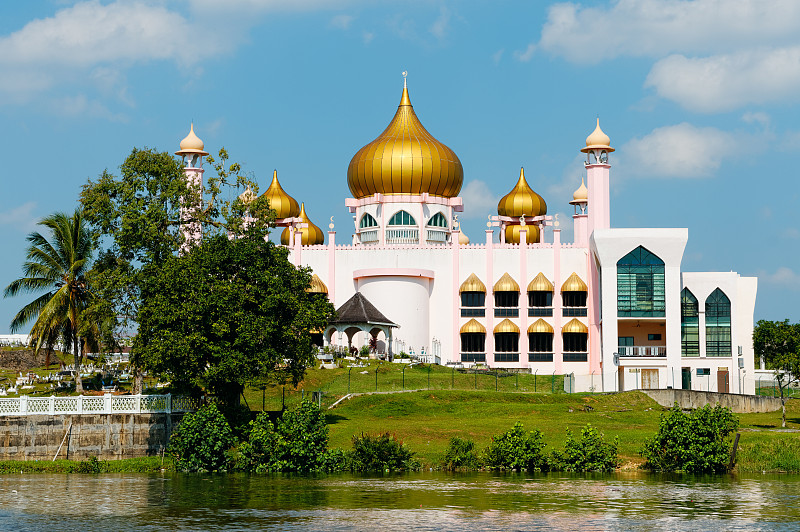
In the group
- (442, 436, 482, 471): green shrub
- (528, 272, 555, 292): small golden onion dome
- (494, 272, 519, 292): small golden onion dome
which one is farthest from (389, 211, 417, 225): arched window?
(442, 436, 482, 471): green shrub

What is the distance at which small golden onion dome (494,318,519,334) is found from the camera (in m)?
67.6

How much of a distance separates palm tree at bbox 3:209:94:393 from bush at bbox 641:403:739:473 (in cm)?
2522

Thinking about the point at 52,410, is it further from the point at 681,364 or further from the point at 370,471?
the point at 681,364

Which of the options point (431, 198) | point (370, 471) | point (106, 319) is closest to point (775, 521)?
point (370, 471)

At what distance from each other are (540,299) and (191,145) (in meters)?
22.7

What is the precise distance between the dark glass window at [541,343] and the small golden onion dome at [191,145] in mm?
22634

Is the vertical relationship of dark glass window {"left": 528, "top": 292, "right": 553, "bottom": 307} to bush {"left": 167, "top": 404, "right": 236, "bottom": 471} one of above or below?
above

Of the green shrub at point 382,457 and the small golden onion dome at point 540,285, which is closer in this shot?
the green shrub at point 382,457

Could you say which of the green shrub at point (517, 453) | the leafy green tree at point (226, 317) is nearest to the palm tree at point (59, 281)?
the leafy green tree at point (226, 317)

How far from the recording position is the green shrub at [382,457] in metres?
36.4

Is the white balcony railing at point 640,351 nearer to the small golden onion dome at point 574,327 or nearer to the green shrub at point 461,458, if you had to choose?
the small golden onion dome at point 574,327

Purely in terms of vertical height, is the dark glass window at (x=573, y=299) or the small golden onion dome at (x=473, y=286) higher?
the small golden onion dome at (x=473, y=286)

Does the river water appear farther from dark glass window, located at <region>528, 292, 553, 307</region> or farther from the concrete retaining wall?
dark glass window, located at <region>528, 292, 553, 307</region>

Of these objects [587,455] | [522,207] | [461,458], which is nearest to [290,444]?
[461,458]
